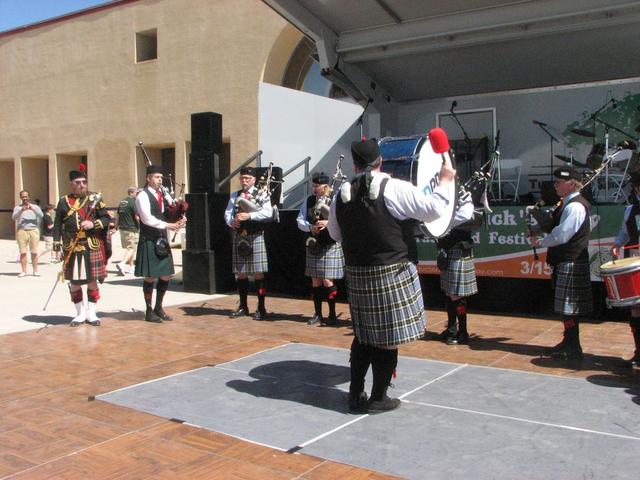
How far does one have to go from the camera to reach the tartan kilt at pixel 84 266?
670 centimetres

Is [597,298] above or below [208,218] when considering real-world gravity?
below

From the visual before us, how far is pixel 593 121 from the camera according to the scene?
954cm

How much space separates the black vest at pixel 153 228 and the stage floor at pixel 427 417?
2254mm

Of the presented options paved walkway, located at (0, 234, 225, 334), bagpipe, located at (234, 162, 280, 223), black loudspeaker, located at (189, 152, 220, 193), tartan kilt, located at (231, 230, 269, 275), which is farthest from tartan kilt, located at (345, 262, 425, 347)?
black loudspeaker, located at (189, 152, 220, 193)

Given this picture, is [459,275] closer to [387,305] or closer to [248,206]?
[387,305]

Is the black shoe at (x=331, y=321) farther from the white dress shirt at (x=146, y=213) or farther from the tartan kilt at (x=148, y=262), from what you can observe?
the white dress shirt at (x=146, y=213)

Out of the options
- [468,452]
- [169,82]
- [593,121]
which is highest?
[169,82]

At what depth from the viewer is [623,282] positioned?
4590 millimetres

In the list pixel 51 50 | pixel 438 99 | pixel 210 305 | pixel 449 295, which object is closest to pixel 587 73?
pixel 438 99

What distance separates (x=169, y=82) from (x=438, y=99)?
10530mm

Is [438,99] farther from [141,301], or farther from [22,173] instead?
[22,173]

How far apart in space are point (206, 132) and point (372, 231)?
6.06 metres

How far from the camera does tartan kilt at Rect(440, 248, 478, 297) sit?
5.92 metres

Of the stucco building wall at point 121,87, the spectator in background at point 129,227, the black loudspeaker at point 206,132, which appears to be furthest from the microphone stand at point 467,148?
the stucco building wall at point 121,87
